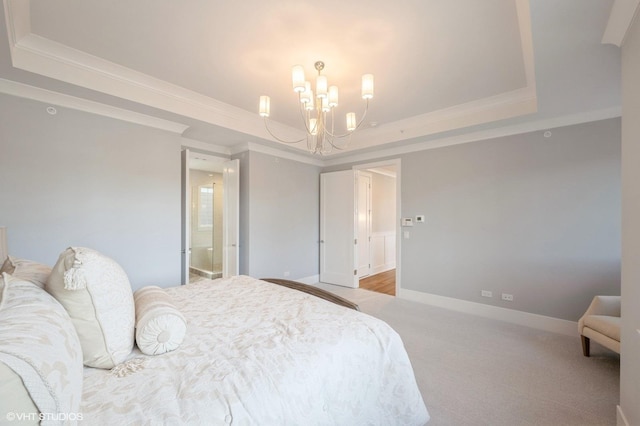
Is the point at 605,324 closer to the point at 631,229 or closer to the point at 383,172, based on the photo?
the point at 631,229

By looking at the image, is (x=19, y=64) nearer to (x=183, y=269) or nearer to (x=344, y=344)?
(x=183, y=269)

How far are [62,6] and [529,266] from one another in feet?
17.2

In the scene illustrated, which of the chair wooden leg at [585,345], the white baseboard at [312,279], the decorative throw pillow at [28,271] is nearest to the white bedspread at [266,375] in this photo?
the decorative throw pillow at [28,271]

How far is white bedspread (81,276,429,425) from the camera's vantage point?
92 cm

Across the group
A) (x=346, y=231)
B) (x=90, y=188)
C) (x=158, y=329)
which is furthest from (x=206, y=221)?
(x=158, y=329)

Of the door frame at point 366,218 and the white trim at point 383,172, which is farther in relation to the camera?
the white trim at point 383,172

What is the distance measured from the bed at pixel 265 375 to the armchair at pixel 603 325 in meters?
1.89

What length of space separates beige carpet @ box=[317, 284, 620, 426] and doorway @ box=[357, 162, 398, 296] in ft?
5.90

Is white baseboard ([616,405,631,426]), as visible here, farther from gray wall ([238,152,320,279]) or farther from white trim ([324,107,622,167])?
gray wall ([238,152,320,279])

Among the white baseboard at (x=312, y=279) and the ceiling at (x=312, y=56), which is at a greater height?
the ceiling at (x=312, y=56)

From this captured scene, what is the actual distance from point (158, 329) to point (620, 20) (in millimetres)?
3084

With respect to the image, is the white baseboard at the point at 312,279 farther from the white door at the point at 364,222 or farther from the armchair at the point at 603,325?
the armchair at the point at 603,325

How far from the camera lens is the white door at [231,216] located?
4.14 metres

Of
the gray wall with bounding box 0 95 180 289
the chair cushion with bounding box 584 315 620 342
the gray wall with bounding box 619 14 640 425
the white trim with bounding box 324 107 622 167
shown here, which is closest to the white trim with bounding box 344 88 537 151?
the white trim with bounding box 324 107 622 167
